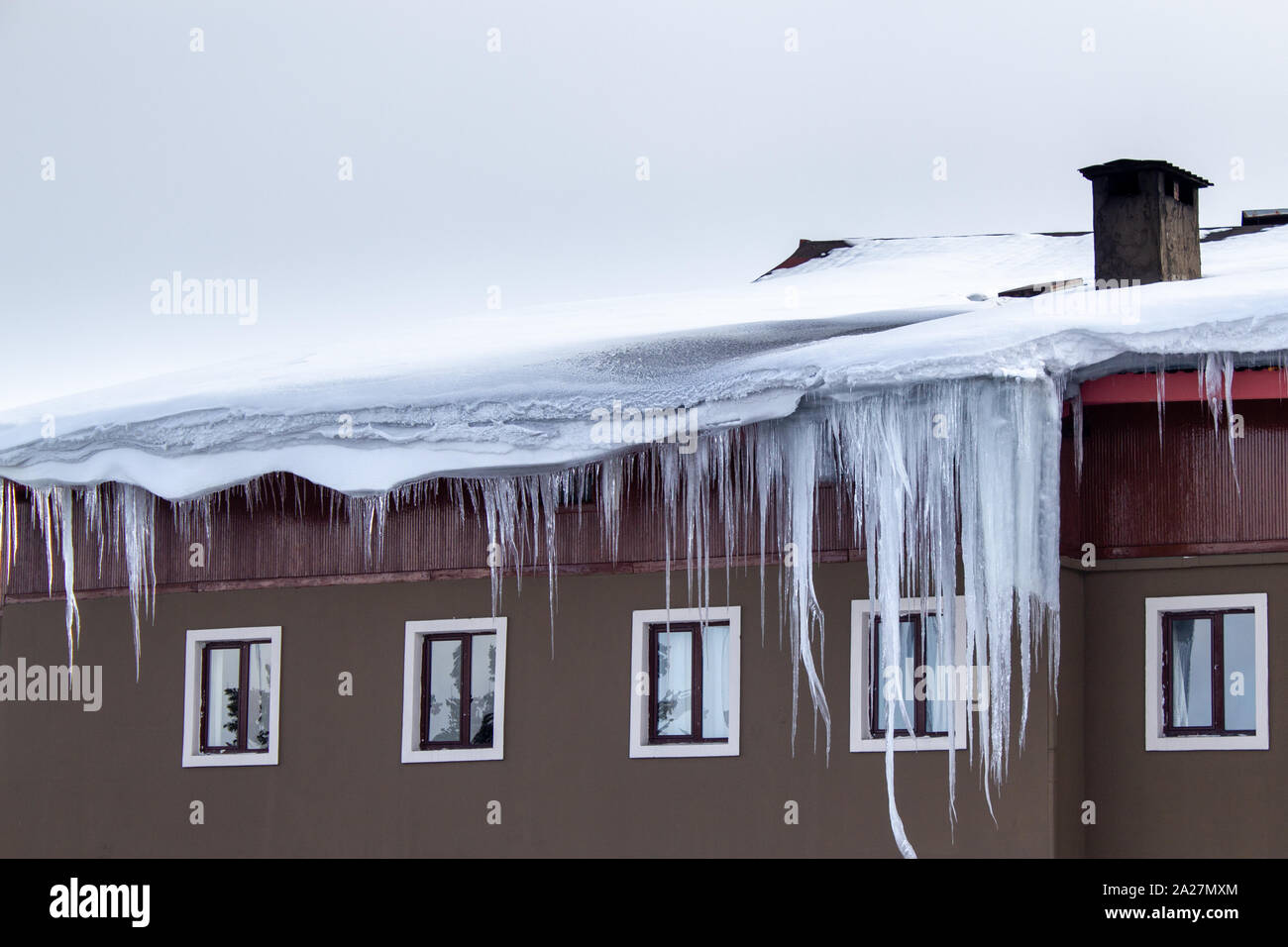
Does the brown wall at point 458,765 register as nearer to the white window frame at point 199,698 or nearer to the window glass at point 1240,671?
the white window frame at point 199,698

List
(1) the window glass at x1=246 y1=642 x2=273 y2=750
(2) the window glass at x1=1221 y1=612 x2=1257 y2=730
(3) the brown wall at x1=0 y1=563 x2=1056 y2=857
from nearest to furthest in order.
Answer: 1. (2) the window glass at x1=1221 y1=612 x2=1257 y2=730
2. (3) the brown wall at x1=0 y1=563 x2=1056 y2=857
3. (1) the window glass at x1=246 y1=642 x2=273 y2=750

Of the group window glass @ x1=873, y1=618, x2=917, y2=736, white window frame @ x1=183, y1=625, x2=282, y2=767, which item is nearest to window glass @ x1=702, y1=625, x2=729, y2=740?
window glass @ x1=873, y1=618, x2=917, y2=736

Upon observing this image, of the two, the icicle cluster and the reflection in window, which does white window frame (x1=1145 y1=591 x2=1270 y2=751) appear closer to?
the icicle cluster

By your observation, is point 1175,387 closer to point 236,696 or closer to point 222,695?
point 236,696

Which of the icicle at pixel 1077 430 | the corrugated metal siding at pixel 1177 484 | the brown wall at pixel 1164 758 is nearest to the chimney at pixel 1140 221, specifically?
the corrugated metal siding at pixel 1177 484

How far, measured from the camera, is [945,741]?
10680mm

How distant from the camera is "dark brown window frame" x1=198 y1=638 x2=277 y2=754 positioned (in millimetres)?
12922

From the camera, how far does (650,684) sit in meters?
11.7

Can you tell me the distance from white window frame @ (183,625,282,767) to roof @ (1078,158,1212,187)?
6.14 metres

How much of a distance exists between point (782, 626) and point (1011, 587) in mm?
1773

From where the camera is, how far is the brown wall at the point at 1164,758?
1020cm

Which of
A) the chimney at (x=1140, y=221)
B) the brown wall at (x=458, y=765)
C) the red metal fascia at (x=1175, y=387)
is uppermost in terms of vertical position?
the chimney at (x=1140, y=221)

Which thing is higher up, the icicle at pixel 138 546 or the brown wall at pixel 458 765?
the icicle at pixel 138 546
